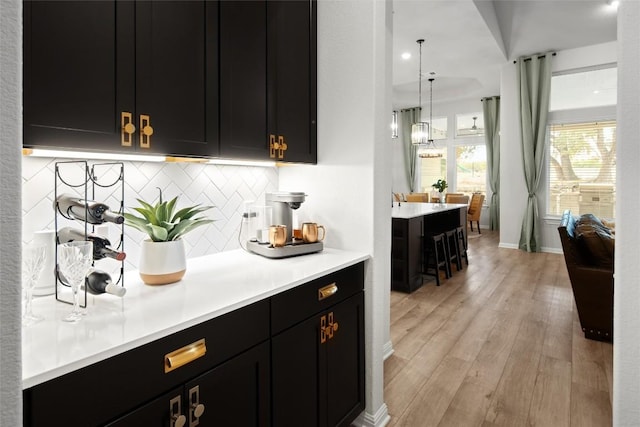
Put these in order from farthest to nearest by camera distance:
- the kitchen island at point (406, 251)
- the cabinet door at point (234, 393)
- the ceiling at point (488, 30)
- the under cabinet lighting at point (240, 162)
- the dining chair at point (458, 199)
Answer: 1. the dining chair at point (458, 199)
2. the ceiling at point (488, 30)
3. the kitchen island at point (406, 251)
4. the under cabinet lighting at point (240, 162)
5. the cabinet door at point (234, 393)

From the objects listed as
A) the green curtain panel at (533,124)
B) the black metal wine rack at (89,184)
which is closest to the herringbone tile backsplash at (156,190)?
the black metal wine rack at (89,184)

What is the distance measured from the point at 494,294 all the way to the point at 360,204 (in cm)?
306

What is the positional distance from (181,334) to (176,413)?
0.72 ft

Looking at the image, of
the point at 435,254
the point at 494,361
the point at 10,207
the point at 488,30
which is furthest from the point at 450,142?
the point at 10,207

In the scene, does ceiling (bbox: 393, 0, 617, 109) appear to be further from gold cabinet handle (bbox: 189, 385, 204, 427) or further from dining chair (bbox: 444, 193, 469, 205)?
gold cabinet handle (bbox: 189, 385, 204, 427)

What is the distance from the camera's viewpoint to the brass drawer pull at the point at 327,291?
1547 mm

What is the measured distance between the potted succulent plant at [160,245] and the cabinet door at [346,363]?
0.69m

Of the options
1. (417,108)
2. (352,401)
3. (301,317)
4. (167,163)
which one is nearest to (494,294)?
(352,401)

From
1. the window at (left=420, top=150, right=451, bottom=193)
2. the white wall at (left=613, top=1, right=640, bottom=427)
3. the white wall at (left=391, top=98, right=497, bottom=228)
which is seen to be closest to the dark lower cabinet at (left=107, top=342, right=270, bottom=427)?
the white wall at (left=613, top=1, right=640, bottom=427)

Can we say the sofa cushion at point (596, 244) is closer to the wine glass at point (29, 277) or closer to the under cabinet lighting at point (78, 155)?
the under cabinet lighting at point (78, 155)

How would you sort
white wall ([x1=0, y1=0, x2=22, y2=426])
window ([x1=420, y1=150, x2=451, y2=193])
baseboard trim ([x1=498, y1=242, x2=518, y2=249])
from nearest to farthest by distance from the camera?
white wall ([x1=0, y1=0, x2=22, y2=426]) < baseboard trim ([x1=498, y1=242, x2=518, y2=249]) < window ([x1=420, y1=150, x2=451, y2=193])

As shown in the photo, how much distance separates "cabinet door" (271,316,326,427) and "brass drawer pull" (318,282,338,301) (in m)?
0.10

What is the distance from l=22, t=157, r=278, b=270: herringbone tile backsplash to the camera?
1.28 metres

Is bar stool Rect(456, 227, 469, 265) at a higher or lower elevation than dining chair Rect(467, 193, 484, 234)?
lower
